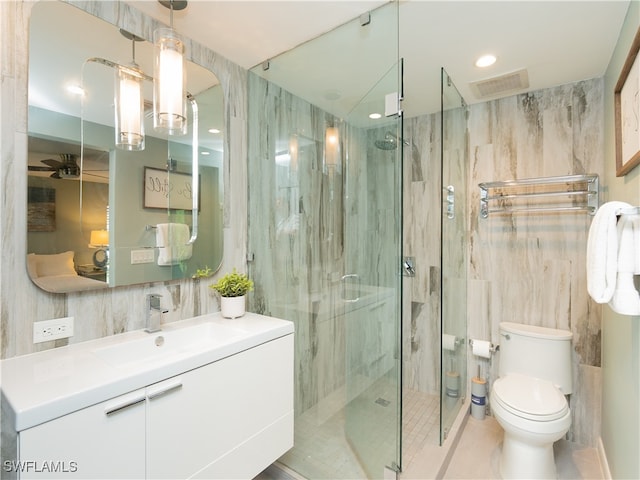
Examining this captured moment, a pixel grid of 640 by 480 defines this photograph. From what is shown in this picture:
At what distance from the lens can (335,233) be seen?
202 centimetres

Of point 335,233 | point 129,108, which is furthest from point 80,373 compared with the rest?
point 335,233

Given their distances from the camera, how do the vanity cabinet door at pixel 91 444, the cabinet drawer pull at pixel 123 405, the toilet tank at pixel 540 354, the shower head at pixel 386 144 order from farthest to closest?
the toilet tank at pixel 540 354 < the shower head at pixel 386 144 < the cabinet drawer pull at pixel 123 405 < the vanity cabinet door at pixel 91 444

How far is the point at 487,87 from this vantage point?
229 centimetres

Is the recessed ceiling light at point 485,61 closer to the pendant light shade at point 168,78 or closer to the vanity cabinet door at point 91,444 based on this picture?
the pendant light shade at point 168,78

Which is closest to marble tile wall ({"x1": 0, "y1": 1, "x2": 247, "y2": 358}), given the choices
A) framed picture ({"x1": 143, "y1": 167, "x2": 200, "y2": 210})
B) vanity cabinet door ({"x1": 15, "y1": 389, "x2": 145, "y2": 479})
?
framed picture ({"x1": 143, "y1": 167, "x2": 200, "y2": 210})

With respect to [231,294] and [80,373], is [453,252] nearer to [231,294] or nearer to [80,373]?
[231,294]

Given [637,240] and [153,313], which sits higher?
[637,240]

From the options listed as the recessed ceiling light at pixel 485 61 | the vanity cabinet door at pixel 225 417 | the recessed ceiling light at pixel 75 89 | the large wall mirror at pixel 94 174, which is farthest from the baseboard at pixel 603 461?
the recessed ceiling light at pixel 75 89

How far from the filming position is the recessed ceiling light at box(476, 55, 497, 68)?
1.92 meters

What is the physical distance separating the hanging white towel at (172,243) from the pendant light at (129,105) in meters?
0.42

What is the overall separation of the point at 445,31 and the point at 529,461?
237 centimetres

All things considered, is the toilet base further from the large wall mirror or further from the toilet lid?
the large wall mirror

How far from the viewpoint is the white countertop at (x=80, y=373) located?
0.90 metres

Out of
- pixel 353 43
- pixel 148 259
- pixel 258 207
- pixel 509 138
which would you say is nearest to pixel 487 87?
pixel 509 138
